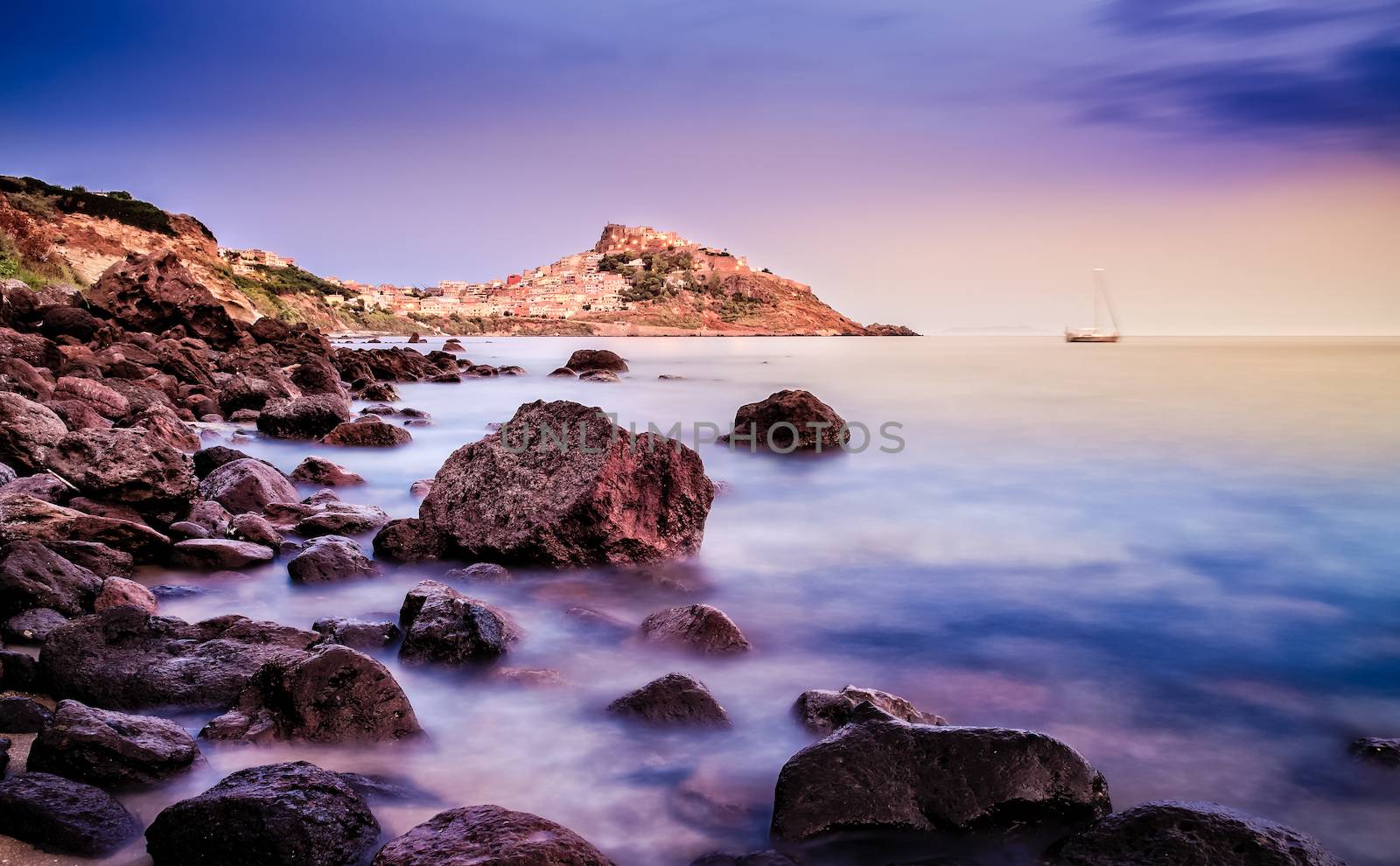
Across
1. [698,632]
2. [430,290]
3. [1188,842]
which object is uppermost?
[430,290]

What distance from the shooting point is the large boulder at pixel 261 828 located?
247cm

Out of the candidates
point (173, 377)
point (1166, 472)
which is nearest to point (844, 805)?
point (1166, 472)

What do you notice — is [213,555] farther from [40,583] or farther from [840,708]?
[840,708]

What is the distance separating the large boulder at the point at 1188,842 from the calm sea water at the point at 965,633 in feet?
1.16

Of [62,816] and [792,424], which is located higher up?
[792,424]

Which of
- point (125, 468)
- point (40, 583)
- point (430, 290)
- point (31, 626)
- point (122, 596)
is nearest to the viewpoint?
point (31, 626)

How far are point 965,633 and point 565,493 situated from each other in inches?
110

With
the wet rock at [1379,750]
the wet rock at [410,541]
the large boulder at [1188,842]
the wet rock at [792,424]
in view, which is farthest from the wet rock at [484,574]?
the wet rock at [792,424]

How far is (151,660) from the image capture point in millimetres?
3732

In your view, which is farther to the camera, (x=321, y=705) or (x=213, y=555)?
(x=213, y=555)

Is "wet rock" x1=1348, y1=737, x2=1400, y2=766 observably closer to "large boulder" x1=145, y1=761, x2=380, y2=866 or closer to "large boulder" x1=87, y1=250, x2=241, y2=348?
"large boulder" x1=145, y1=761, x2=380, y2=866

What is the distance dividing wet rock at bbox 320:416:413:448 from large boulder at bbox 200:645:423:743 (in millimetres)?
8750

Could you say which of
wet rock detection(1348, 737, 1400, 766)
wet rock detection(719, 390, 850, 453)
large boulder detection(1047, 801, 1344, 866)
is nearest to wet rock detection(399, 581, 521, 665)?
large boulder detection(1047, 801, 1344, 866)

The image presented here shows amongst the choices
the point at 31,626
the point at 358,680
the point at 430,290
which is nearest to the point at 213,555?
the point at 31,626
